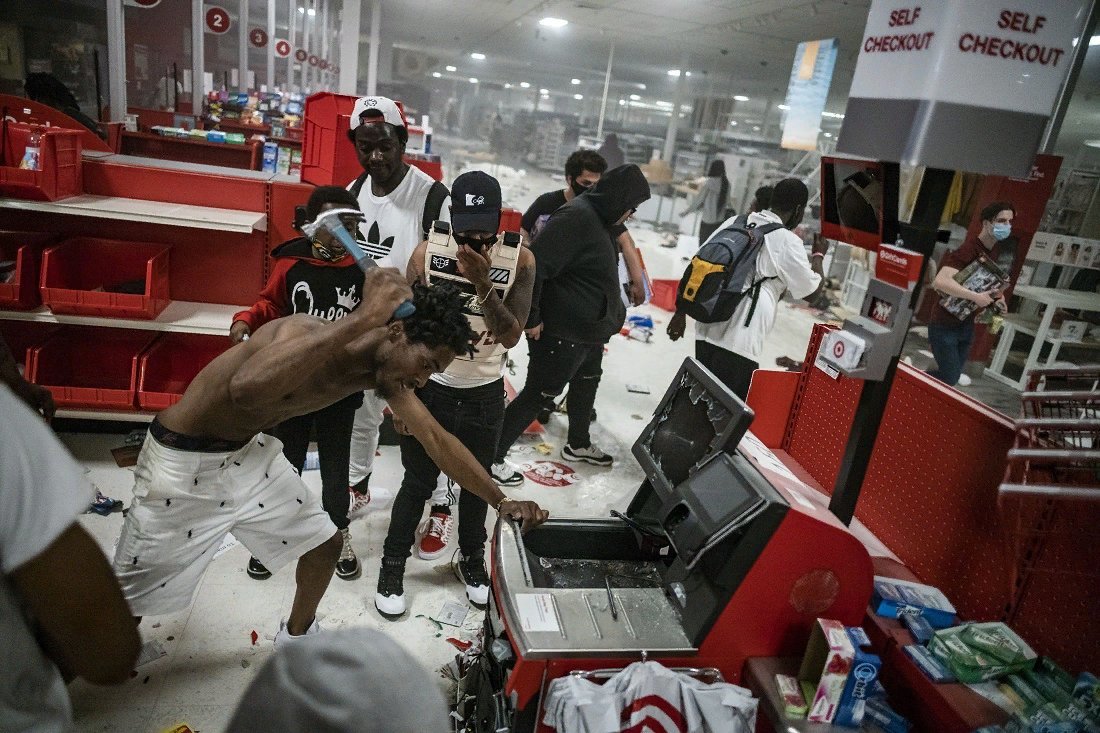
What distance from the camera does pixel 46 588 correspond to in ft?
3.28

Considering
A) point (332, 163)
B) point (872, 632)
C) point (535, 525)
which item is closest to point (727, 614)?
point (872, 632)

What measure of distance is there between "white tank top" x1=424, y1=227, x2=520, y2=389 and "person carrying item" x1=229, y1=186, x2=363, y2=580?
1.38 ft

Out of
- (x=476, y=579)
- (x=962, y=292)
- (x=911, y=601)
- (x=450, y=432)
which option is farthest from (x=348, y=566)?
(x=962, y=292)

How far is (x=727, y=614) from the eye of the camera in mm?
1683

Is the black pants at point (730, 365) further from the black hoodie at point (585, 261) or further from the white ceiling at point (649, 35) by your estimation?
the white ceiling at point (649, 35)

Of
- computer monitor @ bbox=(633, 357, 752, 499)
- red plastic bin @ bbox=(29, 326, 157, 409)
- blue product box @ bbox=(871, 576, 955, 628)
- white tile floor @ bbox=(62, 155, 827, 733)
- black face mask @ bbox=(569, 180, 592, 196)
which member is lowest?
white tile floor @ bbox=(62, 155, 827, 733)

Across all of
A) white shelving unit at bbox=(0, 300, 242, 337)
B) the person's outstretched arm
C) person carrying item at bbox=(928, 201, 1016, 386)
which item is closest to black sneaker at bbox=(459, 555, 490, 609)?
the person's outstretched arm

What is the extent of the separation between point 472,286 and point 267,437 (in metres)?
0.89

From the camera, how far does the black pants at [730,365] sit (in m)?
3.61

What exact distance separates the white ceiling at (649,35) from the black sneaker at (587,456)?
7.21 metres

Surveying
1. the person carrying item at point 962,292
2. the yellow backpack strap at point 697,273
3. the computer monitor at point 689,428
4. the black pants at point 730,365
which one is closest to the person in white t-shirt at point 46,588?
the computer monitor at point 689,428

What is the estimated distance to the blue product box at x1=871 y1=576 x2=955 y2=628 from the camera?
1.79 m

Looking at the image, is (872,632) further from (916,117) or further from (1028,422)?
(916,117)

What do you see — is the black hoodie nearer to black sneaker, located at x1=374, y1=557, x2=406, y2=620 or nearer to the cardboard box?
black sneaker, located at x1=374, y1=557, x2=406, y2=620
